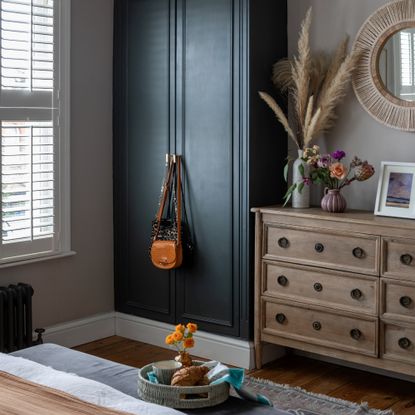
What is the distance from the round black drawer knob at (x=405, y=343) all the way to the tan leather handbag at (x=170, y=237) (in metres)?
1.32

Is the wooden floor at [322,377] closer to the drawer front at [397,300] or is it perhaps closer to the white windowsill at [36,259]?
the drawer front at [397,300]

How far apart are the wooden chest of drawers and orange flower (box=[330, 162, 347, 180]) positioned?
0.19 meters

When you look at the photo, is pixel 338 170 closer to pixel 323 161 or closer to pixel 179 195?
pixel 323 161

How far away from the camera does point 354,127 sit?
4055 millimetres

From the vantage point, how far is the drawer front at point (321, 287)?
3670mm

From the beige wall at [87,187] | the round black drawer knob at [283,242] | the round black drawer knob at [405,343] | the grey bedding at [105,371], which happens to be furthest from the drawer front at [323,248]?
the grey bedding at [105,371]

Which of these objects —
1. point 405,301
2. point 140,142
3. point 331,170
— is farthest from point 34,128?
point 405,301

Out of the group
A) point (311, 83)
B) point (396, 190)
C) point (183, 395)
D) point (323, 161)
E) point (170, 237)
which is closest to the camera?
point (183, 395)

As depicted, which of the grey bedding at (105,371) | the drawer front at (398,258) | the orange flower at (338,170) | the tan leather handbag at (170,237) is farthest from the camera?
the tan leather handbag at (170,237)

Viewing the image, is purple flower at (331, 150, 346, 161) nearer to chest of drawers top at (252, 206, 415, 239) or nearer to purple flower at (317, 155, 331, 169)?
purple flower at (317, 155, 331, 169)

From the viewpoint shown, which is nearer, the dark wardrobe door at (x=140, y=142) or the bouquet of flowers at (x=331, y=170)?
the bouquet of flowers at (x=331, y=170)

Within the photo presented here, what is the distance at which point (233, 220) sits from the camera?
4148 millimetres

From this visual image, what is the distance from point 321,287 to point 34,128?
70.2 inches

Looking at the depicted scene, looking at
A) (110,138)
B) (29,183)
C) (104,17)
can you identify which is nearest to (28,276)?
(29,183)
